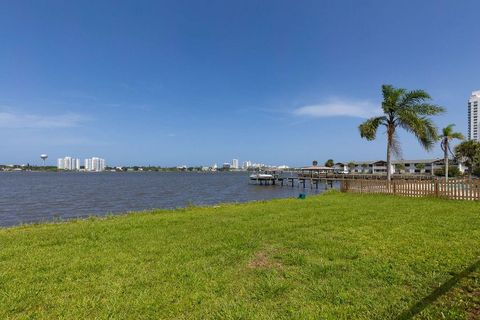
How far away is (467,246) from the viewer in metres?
5.88

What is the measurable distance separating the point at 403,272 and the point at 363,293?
3.68 feet

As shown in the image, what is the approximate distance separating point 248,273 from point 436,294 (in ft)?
8.27

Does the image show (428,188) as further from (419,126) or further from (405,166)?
(405,166)

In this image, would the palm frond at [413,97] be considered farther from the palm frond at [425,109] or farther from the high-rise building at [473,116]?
the high-rise building at [473,116]

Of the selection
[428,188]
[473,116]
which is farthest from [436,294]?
[473,116]

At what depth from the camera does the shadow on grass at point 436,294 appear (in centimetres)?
339

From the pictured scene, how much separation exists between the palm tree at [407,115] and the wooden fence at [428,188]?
292 cm

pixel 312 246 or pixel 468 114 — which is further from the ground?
pixel 468 114

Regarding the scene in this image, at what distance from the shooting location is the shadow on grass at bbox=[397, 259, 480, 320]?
3.39 metres

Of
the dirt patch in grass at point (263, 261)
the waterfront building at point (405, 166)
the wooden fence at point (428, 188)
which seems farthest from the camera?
the waterfront building at point (405, 166)

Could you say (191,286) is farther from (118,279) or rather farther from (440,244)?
(440,244)

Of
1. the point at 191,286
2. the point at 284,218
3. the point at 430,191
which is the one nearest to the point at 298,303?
the point at 191,286

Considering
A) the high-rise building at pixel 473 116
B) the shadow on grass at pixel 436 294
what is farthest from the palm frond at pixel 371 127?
the high-rise building at pixel 473 116

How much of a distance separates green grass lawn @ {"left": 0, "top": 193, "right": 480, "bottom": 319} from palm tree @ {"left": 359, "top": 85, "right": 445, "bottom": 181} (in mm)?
14802
